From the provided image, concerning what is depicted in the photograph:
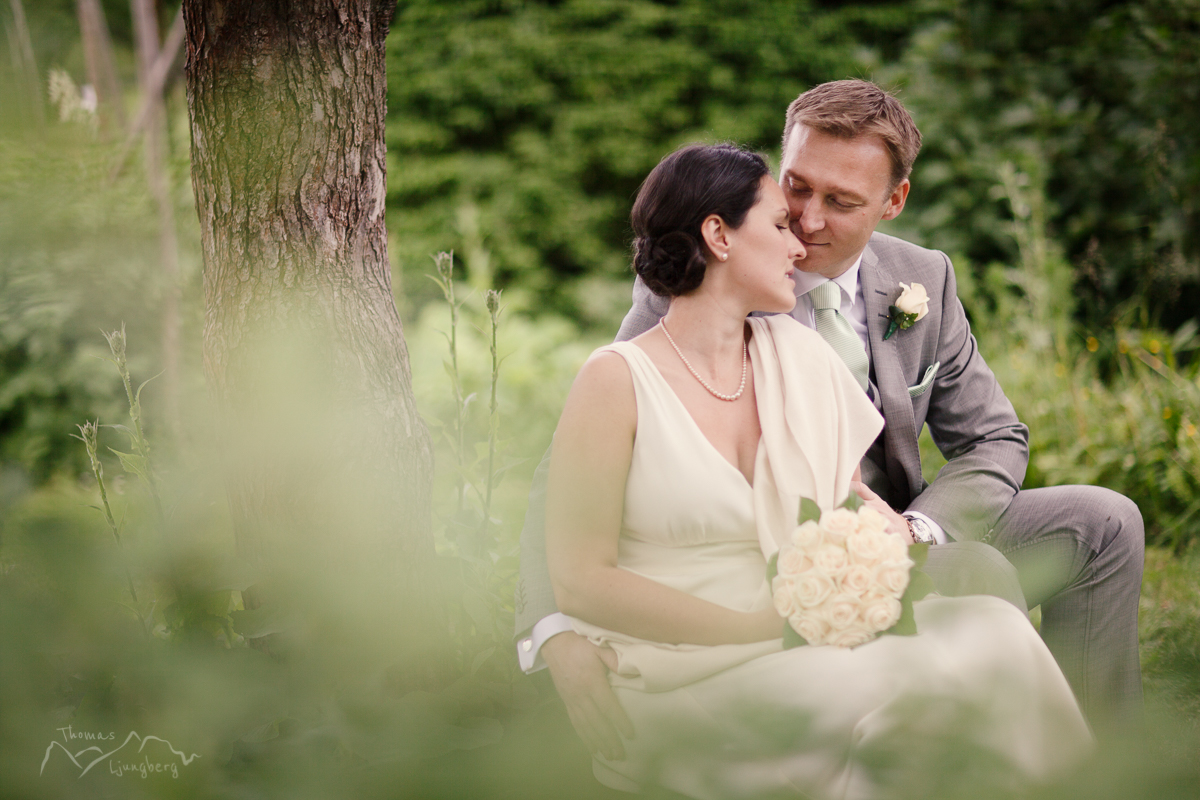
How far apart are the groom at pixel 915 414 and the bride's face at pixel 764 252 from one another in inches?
15.9

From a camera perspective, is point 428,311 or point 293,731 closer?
point 293,731

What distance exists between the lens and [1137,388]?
4.27m

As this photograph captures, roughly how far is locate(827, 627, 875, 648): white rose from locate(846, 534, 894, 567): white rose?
0.12 m

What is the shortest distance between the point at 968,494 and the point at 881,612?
946mm

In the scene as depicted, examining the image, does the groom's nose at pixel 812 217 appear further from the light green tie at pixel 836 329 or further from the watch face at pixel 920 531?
the watch face at pixel 920 531

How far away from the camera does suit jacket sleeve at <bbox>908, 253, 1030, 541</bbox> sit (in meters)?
2.28

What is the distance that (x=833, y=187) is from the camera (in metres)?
2.16

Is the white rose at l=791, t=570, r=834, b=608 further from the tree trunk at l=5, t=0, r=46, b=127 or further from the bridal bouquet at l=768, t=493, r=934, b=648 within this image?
the tree trunk at l=5, t=0, r=46, b=127

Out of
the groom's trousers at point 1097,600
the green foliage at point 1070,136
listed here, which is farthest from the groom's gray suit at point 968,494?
the green foliage at point 1070,136

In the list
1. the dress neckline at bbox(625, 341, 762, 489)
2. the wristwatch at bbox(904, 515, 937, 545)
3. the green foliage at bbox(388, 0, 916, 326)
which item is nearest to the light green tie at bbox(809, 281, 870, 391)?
the wristwatch at bbox(904, 515, 937, 545)

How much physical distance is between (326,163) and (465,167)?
16.0 ft

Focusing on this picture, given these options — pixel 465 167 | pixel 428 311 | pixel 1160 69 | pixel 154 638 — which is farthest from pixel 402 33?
pixel 154 638

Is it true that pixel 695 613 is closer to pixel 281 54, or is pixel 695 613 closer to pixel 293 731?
pixel 293 731

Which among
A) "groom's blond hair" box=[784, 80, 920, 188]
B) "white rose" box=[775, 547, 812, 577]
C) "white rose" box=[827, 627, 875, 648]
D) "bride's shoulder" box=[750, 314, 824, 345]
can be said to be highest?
"groom's blond hair" box=[784, 80, 920, 188]
